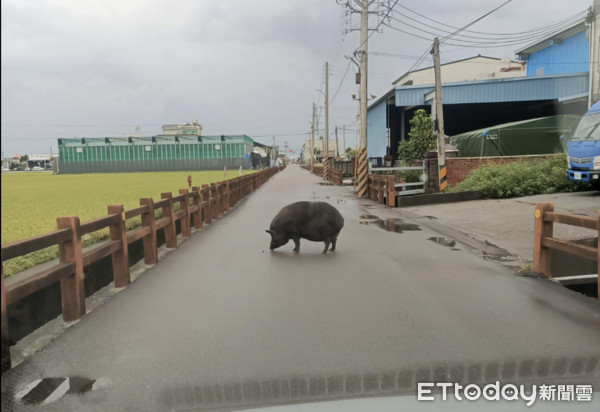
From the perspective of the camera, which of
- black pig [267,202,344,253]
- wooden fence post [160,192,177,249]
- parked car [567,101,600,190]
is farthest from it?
parked car [567,101,600,190]

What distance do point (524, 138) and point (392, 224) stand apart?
48.0 ft

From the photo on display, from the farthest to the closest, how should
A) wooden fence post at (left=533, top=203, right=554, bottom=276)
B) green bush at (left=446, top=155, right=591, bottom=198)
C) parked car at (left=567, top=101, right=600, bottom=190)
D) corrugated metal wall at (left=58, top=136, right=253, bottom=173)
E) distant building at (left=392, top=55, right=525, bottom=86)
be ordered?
1. corrugated metal wall at (left=58, top=136, right=253, bottom=173)
2. distant building at (left=392, top=55, right=525, bottom=86)
3. green bush at (left=446, top=155, right=591, bottom=198)
4. parked car at (left=567, top=101, right=600, bottom=190)
5. wooden fence post at (left=533, top=203, right=554, bottom=276)

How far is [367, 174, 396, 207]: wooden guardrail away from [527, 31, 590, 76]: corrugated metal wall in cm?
1693

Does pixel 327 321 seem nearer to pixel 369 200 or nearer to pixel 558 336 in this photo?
pixel 558 336

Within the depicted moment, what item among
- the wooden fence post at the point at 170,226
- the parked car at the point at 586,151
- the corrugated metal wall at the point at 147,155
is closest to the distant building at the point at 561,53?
the parked car at the point at 586,151

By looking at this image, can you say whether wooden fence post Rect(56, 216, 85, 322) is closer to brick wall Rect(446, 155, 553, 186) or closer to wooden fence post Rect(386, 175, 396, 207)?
wooden fence post Rect(386, 175, 396, 207)

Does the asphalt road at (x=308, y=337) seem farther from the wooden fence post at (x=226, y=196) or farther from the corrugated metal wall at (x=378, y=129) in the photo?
the corrugated metal wall at (x=378, y=129)

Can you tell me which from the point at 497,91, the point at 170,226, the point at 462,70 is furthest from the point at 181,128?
the point at 170,226

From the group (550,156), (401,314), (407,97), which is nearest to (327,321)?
(401,314)

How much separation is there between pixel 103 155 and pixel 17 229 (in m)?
85.6

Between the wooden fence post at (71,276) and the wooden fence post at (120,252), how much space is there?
1237 mm

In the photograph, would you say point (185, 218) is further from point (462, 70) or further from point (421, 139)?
point (462, 70)

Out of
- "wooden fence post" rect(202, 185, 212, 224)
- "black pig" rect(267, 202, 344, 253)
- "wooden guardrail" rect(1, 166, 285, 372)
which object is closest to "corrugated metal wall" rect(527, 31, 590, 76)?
"wooden fence post" rect(202, 185, 212, 224)

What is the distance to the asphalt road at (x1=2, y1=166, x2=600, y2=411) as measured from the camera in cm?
371
